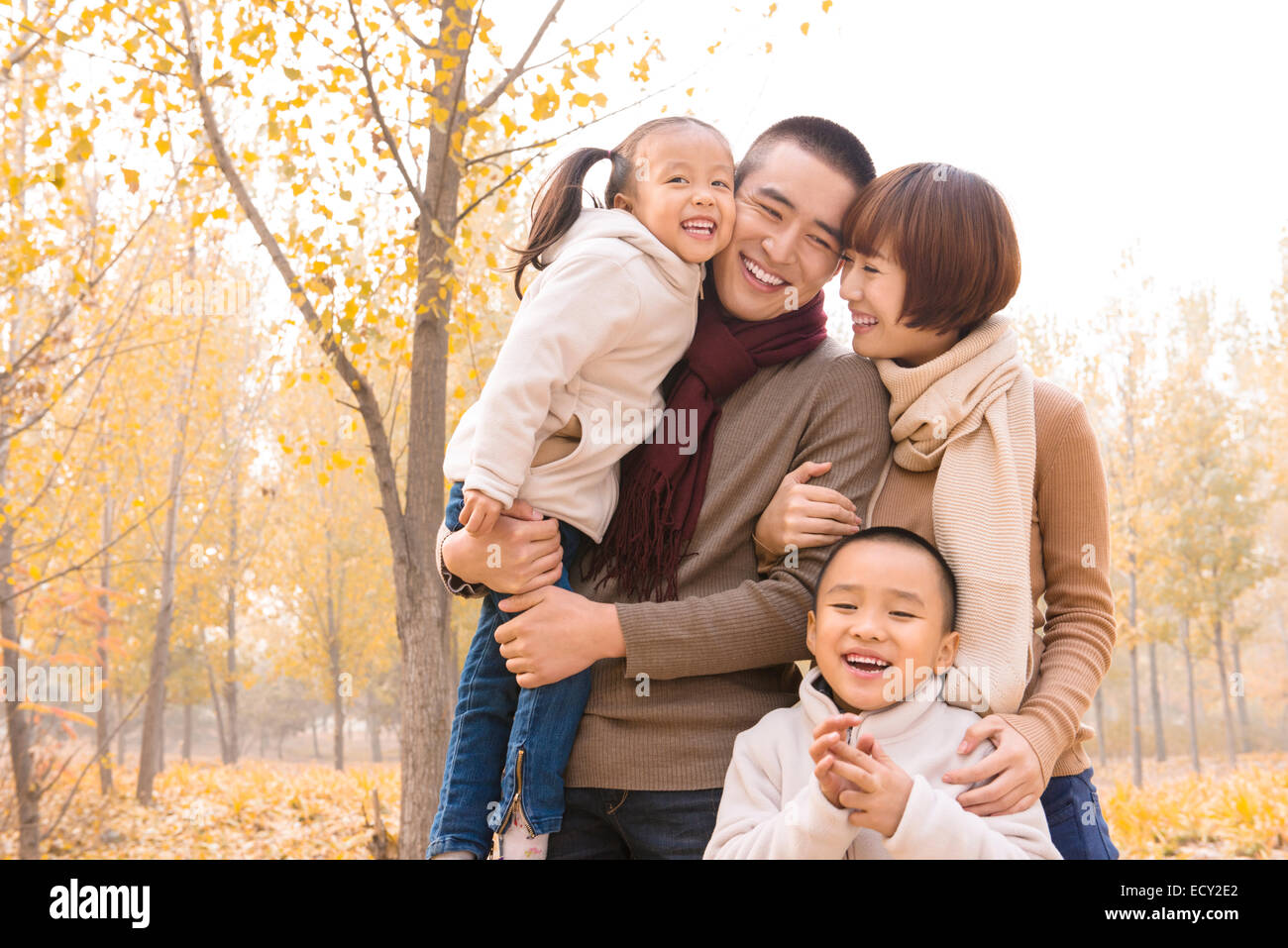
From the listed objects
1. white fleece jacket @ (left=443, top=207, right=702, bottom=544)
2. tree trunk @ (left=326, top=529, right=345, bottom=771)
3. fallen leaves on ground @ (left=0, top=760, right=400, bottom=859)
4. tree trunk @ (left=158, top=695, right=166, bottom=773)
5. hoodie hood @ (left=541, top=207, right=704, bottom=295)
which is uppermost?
hoodie hood @ (left=541, top=207, right=704, bottom=295)

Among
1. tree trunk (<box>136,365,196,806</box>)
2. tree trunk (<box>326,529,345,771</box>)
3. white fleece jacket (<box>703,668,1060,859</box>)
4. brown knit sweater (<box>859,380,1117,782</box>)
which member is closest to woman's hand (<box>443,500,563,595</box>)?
white fleece jacket (<box>703,668,1060,859</box>)

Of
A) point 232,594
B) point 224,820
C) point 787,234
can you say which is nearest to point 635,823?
point 787,234

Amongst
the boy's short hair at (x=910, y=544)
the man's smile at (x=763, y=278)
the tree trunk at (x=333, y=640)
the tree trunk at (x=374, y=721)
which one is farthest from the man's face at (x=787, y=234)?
the tree trunk at (x=374, y=721)

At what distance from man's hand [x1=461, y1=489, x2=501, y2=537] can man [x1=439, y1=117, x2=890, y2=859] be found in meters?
0.05

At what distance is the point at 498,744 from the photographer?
1850 millimetres

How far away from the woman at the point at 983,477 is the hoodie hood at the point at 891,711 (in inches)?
2.3

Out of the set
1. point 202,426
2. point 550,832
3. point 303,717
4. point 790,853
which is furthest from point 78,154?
point 303,717

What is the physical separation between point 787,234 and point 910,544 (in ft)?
2.21

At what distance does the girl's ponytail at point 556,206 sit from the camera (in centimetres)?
197

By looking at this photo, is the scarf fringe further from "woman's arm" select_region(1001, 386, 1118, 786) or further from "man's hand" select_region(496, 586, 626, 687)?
"woman's arm" select_region(1001, 386, 1118, 786)

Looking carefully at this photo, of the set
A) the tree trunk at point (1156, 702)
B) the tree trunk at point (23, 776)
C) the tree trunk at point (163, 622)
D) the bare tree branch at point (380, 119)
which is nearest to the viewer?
the bare tree branch at point (380, 119)

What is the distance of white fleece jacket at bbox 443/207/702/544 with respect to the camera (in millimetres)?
1705

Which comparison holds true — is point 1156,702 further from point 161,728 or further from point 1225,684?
point 161,728

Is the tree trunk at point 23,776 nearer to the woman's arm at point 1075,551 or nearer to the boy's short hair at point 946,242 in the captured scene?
the boy's short hair at point 946,242
